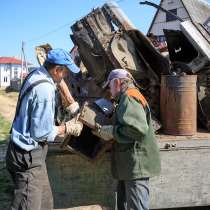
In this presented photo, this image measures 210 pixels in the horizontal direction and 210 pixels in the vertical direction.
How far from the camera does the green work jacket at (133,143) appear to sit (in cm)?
381

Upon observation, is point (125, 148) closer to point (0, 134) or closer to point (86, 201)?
point (86, 201)

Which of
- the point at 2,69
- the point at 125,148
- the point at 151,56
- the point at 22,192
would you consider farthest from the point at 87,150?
the point at 2,69

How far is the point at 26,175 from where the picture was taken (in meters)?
3.76

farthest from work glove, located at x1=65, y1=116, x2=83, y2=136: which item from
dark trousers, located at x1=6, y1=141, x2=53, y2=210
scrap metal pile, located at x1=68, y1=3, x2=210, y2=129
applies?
scrap metal pile, located at x1=68, y1=3, x2=210, y2=129

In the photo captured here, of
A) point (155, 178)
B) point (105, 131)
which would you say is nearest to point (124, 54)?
point (105, 131)

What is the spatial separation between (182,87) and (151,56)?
2.18ft

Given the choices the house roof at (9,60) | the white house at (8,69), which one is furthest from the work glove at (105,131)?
the house roof at (9,60)

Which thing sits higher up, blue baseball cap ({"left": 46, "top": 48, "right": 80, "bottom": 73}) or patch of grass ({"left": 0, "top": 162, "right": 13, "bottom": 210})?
blue baseball cap ({"left": 46, "top": 48, "right": 80, "bottom": 73})

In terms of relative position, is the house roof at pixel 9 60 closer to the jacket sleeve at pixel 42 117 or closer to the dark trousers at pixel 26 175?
the dark trousers at pixel 26 175

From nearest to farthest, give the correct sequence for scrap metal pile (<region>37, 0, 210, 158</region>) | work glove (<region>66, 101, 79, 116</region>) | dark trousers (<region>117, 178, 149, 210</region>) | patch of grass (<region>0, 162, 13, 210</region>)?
dark trousers (<region>117, 178, 149, 210</region>), work glove (<region>66, 101, 79, 116</region>), scrap metal pile (<region>37, 0, 210, 158</region>), patch of grass (<region>0, 162, 13, 210</region>)

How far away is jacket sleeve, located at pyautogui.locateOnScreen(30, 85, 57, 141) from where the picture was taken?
3662 mm

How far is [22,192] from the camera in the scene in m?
3.74

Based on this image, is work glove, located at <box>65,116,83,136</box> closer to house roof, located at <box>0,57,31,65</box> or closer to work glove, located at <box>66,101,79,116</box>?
work glove, located at <box>66,101,79,116</box>

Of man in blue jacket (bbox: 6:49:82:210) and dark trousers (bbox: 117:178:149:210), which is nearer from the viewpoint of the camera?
man in blue jacket (bbox: 6:49:82:210)
